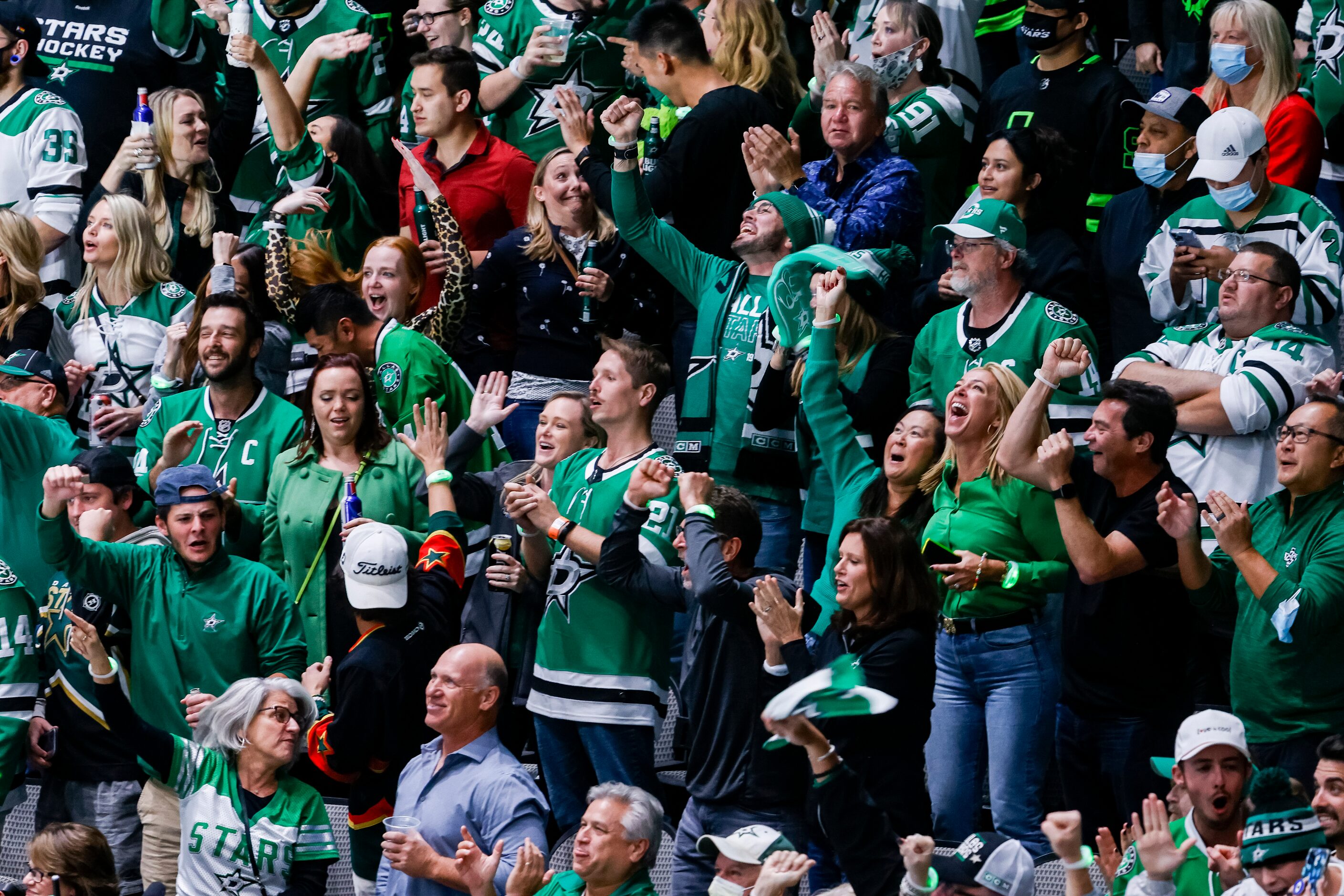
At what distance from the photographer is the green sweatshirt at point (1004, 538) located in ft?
21.6

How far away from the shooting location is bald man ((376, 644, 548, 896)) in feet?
21.0

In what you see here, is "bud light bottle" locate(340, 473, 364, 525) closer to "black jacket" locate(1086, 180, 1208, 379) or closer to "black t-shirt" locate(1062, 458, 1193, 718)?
"black t-shirt" locate(1062, 458, 1193, 718)

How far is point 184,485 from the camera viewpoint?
291 inches

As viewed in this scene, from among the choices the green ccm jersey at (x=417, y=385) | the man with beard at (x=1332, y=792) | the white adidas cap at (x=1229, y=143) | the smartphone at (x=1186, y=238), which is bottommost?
the man with beard at (x=1332, y=792)

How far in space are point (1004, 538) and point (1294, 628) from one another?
966 millimetres

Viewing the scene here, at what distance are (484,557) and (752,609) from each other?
6.18 ft

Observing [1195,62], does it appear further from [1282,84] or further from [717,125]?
[717,125]

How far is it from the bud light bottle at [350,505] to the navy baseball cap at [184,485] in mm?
459

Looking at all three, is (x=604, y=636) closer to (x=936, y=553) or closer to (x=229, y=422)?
(x=936, y=553)

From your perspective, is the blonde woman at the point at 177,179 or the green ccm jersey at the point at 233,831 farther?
the blonde woman at the point at 177,179

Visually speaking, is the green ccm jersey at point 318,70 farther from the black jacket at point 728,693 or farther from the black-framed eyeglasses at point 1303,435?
the black-framed eyeglasses at point 1303,435

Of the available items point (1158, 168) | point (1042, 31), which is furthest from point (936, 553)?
point (1042, 31)

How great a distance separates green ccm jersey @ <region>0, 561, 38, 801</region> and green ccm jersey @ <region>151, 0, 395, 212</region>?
3041mm

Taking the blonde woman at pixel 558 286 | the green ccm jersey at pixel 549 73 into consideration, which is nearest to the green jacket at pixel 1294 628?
the blonde woman at pixel 558 286
